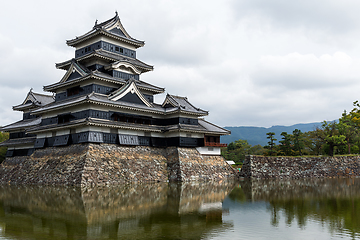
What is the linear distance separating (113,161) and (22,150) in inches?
699

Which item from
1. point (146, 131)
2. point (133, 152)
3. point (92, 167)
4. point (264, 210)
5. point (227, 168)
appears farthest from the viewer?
point (227, 168)

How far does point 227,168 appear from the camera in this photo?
38.2 meters

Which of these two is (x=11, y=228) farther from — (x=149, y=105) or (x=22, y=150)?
(x=22, y=150)

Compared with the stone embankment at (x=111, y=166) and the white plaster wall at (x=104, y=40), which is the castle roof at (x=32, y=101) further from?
the white plaster wall at (x=104, y=40)

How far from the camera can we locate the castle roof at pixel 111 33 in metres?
36.1

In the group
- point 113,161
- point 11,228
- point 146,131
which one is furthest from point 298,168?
point 11,228

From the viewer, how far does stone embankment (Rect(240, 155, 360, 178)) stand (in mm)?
37156

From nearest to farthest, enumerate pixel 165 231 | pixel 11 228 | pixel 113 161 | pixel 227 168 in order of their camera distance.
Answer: pixel 165 231 → pixel 11 228 → pixel 113 161 → pixel 227 168

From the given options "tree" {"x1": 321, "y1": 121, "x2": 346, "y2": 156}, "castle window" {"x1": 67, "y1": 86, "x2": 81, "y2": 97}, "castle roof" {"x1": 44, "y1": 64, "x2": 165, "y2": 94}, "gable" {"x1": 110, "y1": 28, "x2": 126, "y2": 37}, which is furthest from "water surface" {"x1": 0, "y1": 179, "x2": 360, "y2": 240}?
"gable" {"x1": 110, "y1": 28, "x2": 126, "y2": 37}

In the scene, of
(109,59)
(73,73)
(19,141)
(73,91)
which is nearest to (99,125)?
(73,91)

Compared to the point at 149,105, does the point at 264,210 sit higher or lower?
lower

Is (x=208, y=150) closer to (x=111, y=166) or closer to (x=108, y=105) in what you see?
(x=111, y=166)

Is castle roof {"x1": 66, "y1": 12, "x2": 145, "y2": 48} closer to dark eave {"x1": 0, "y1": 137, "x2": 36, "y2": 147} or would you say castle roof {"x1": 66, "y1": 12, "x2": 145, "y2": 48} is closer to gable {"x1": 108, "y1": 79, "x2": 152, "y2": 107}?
gable {"x1": 108, "y1": 79, "x2": 152, "y2": 107}

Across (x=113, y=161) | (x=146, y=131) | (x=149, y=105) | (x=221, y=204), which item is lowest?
(x=221, y=204)
